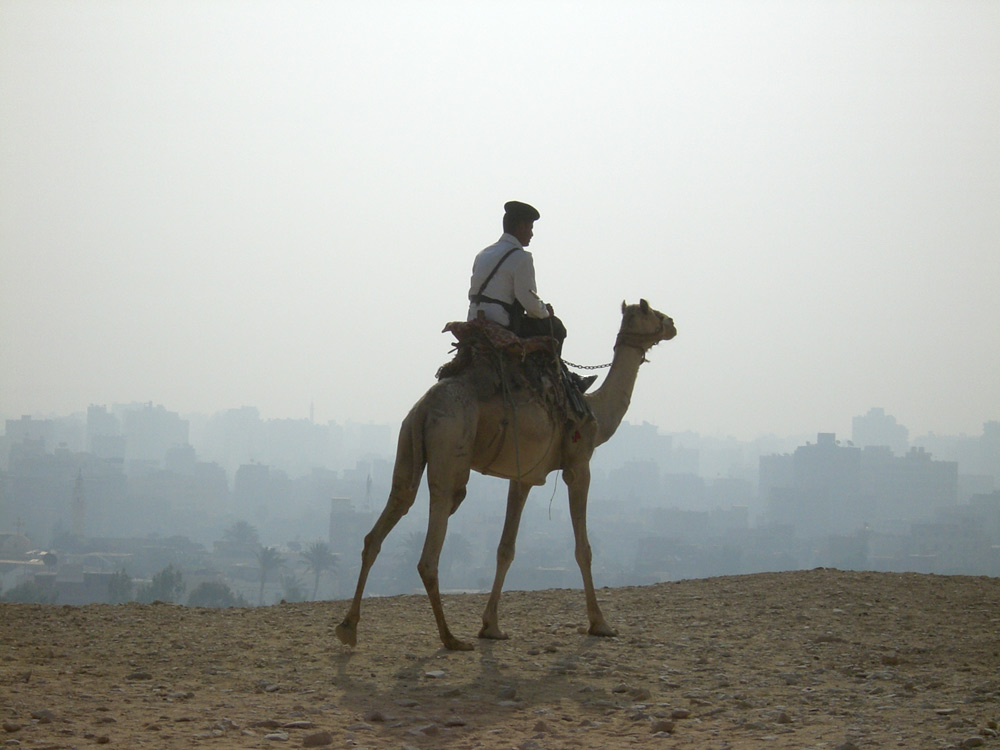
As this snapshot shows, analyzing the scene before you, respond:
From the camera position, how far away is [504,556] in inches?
413

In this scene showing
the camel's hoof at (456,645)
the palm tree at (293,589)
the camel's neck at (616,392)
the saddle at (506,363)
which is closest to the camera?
the camel's hoof at (456,645)

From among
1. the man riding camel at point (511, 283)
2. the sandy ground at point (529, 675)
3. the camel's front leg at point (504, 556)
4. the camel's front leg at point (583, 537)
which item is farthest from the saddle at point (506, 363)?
the sandy ground at point (529, 675)

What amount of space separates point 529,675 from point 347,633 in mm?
1738

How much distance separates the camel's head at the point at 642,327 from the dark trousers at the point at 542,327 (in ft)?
3.59

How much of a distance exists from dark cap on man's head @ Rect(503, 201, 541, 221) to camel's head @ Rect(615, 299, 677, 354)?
1.76 metres

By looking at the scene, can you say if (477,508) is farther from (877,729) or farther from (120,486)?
(877,729)

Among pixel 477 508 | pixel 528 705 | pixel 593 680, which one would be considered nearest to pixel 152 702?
pixel 528 705

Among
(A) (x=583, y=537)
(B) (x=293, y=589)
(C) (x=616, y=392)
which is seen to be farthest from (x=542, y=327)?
(B) (x=293, y=589)

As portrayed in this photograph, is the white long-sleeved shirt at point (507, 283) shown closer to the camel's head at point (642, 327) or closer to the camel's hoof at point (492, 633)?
the camel's head at point (642, 327)

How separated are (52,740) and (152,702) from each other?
46.0 inches

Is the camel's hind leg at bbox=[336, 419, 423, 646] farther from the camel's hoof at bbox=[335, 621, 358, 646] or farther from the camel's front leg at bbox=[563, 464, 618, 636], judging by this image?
the camel's front leg at bbox=[563, 464, 618, 636]

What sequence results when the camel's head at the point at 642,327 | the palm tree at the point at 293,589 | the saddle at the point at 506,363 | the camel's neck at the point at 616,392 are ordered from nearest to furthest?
1. the saddle at the point at 506,363
2. the camel's neck at the point at 616,392
3. the camel's head at the point at 642,327
4. the palm tree at the point at 293,589

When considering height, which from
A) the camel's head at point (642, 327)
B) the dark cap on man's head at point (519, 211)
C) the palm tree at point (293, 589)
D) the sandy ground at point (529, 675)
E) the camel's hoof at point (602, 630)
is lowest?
the palm tree at point (293, 589)

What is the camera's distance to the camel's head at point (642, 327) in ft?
38.1
